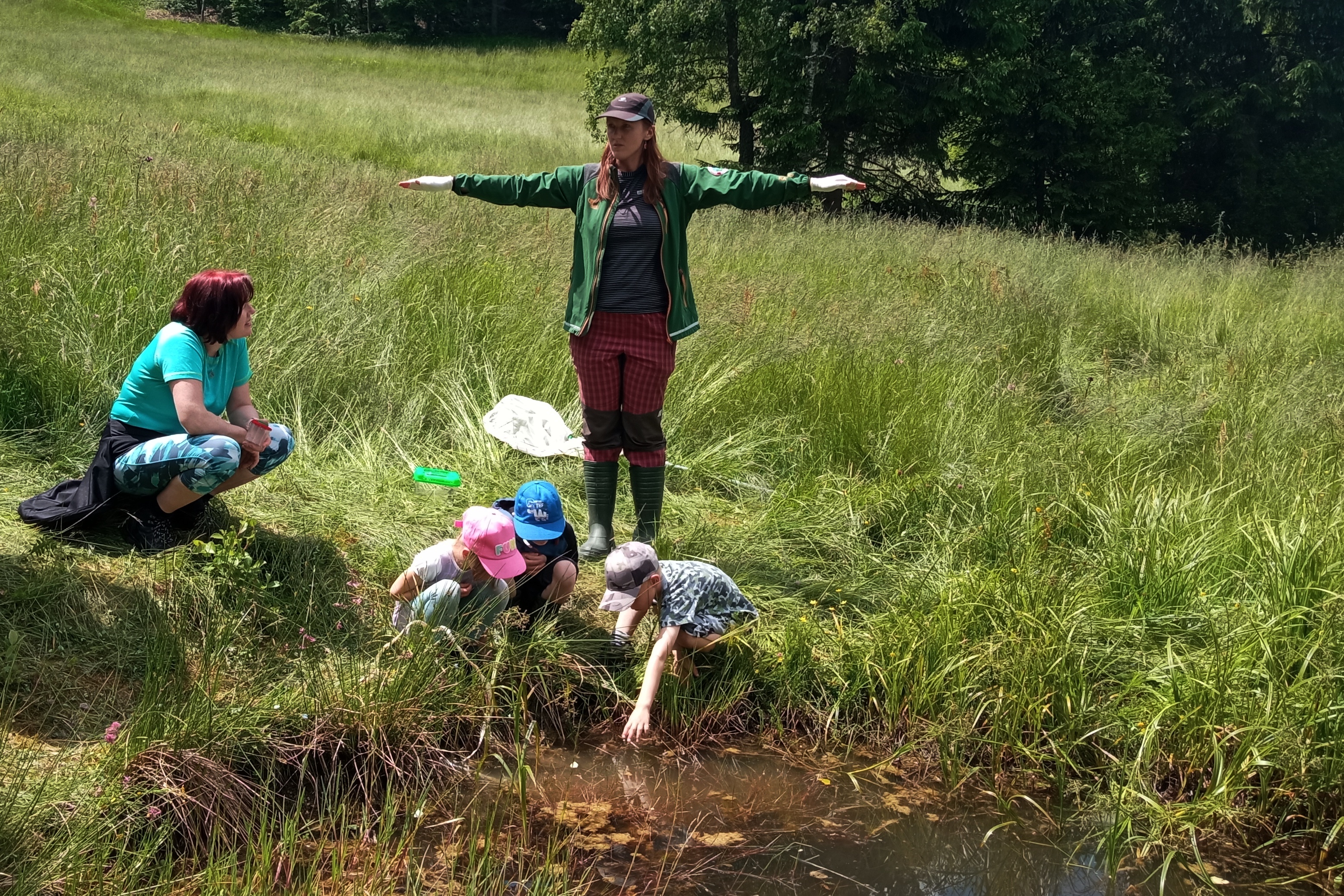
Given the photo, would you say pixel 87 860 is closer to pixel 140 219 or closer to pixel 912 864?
pixel 912 864

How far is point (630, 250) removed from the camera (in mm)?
4262

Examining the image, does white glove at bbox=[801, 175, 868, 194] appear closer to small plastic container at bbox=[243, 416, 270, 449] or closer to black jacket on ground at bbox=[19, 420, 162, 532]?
small plastic container at bbox=[243, 416, 270, 449]

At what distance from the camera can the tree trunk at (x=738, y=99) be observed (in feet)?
57.1

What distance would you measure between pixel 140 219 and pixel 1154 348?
7.07m

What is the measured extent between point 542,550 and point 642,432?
90cm

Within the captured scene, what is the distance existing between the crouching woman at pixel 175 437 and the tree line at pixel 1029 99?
1388 cm

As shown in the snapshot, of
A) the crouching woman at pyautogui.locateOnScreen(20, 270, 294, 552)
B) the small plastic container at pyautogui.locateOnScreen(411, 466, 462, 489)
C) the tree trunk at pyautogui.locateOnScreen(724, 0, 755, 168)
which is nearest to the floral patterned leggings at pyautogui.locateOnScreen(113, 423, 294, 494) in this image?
the crouching woman at pyautogui.locateOnScreen(20, 270, 294, 552)

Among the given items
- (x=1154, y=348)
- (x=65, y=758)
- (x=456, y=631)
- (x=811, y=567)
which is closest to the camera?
(x=65, y=758)

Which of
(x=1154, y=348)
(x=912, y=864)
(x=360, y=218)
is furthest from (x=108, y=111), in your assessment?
(x=912, y=864)

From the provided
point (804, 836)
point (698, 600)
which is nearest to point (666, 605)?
point (698, 600)

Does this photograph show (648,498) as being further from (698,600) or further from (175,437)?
(175,437)

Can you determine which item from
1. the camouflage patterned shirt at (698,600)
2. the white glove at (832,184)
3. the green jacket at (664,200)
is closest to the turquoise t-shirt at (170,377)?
the green jacket at (664,200)

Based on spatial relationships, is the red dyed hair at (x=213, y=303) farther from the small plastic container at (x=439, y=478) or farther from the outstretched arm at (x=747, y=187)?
the outstretched arm at (x=747, y=187)

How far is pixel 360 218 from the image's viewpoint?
296 inches
